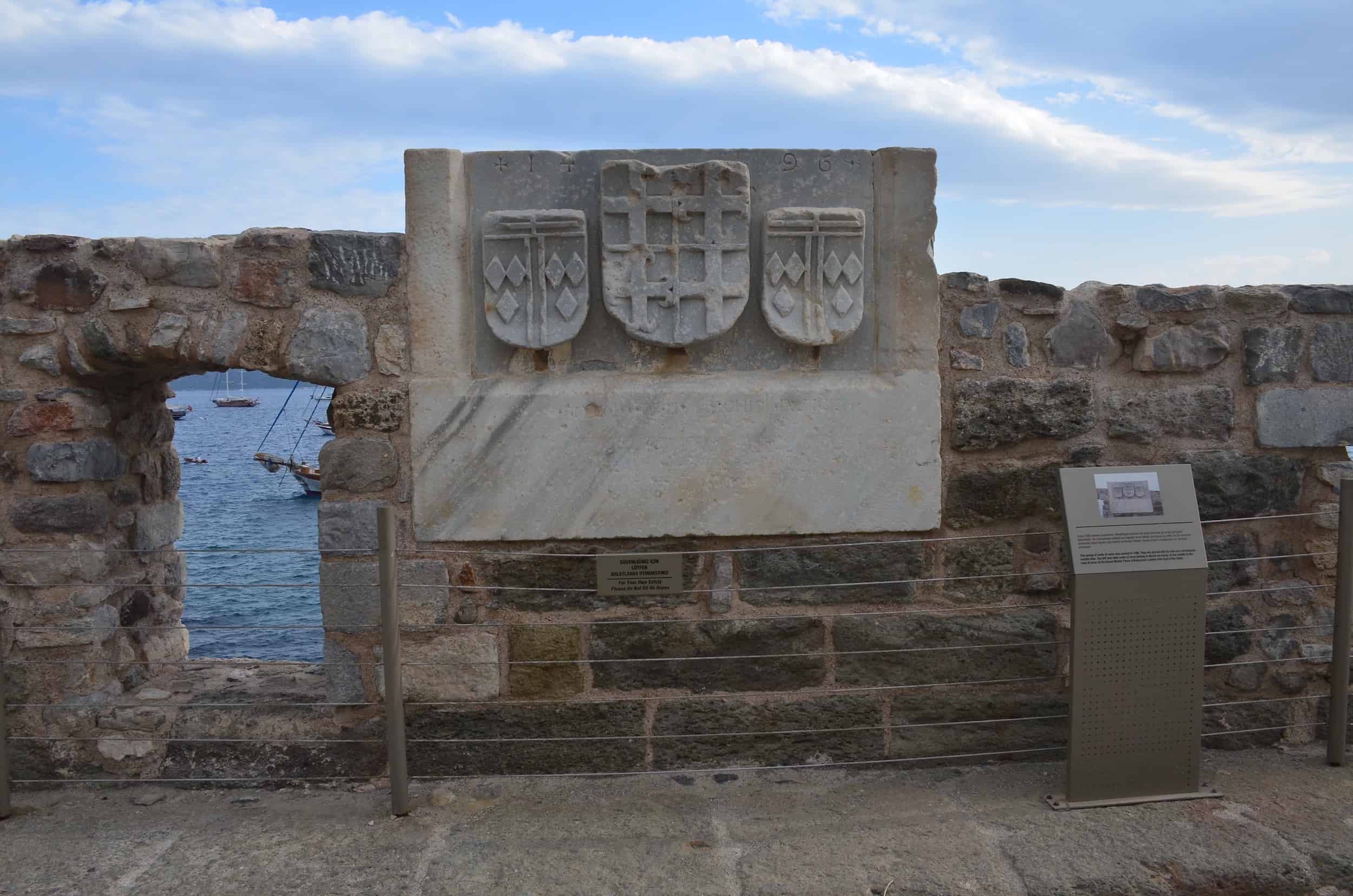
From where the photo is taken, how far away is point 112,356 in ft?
10.1

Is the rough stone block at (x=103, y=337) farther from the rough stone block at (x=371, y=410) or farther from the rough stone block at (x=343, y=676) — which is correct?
the rough stone block at (x=343, y=676)

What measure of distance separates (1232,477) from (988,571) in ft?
2.87

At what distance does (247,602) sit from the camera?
10852 mm

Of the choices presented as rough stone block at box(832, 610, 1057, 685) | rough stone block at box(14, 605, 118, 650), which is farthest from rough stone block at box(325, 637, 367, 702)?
rough stone block at box(832, 610, 1057, 685)

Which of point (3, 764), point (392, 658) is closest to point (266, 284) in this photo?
point (392, 658)

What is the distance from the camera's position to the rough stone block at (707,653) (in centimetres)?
324

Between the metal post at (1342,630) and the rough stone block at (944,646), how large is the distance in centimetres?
84

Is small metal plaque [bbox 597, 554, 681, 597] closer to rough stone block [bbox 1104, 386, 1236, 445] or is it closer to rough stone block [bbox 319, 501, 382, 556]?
rough stone block [bbox 319, 501, 382, 556]

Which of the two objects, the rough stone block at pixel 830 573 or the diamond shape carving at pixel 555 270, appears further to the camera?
the rough stone block at pixel 830 573

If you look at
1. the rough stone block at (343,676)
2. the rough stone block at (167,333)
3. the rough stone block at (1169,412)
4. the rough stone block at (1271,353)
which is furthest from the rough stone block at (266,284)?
the rough stone block at (1271,353)

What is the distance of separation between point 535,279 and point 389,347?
0.50 metres

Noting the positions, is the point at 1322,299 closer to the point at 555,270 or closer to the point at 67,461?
the point at 555,270

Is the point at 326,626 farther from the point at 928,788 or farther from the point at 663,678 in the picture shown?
the point at 928,788

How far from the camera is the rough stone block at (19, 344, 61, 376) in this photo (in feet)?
10.1
